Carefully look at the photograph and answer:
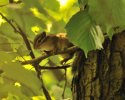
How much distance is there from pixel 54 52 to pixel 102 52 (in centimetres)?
18

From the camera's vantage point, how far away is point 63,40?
1.03 meters

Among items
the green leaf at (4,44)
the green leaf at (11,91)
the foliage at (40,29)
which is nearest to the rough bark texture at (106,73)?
the foliage at (40,29)

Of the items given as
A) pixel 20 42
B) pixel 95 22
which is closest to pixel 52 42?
pixel 20 42

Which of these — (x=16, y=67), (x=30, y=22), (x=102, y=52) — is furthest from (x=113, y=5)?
(x=30, y=22)

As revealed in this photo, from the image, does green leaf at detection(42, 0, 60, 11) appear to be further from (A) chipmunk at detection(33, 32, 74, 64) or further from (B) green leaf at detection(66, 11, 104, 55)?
(B) green leaf at detection(66, 11, 104, 55)

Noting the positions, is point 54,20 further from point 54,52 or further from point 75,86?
point 75,86

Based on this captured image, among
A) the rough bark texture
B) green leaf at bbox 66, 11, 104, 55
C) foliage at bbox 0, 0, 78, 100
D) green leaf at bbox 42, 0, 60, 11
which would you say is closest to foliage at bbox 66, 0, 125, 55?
green leaf at bbox 66, 11, 104, 55

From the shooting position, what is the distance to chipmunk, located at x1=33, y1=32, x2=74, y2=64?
100 cm

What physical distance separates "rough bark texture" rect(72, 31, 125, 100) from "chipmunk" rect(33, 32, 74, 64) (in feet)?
0.51

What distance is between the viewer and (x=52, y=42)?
3.35 ft

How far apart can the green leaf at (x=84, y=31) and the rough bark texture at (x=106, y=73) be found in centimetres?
12

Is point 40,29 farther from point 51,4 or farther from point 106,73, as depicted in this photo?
point 106,73

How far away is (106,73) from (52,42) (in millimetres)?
255

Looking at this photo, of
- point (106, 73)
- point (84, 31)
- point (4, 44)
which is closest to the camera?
point (84, 31)
